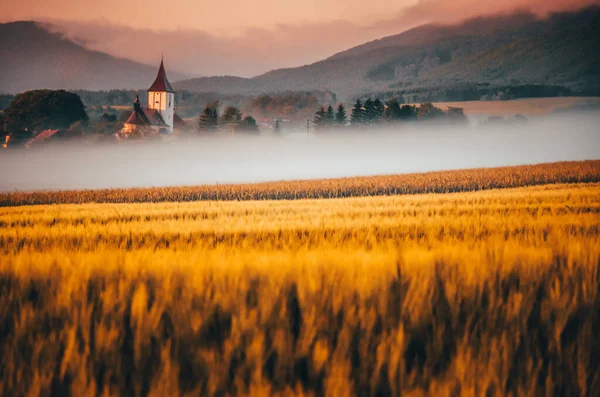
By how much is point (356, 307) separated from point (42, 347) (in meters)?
1.44

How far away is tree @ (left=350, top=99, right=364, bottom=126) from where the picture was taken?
5425 centimetres

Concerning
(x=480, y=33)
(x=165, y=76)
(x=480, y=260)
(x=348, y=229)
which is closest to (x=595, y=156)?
(x=348, y=229)

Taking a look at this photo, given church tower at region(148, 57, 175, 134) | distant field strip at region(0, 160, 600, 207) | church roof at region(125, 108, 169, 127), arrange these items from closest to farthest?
distant field strip at region(0, 160, 600, 207), church roof at region(125, 108, 169, 127), church tower at region(148, 57, 175, 134)

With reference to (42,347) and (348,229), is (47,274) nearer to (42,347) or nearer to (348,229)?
Answer: (42,347)

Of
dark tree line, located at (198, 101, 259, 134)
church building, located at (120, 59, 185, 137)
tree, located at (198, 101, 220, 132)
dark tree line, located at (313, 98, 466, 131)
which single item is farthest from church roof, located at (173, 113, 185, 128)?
dark tree line, located at (313, 98, 466, 131)

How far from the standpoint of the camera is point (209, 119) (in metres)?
49.1

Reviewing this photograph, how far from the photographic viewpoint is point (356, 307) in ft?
7.71

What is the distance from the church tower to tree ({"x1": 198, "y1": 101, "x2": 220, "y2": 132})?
3173 centimetres

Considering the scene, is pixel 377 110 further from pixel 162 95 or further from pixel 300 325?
pixel 300 325

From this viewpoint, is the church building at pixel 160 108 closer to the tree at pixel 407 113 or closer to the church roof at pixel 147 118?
the church roof at pixel 147 118

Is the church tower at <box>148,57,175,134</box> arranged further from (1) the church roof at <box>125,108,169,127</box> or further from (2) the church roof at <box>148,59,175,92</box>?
(1) the church roof at <box>125,108,169,127</box>

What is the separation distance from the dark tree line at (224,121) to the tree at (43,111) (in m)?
14.7

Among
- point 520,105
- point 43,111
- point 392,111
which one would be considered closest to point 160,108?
point 392,111

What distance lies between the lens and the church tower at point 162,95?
8012 cm
